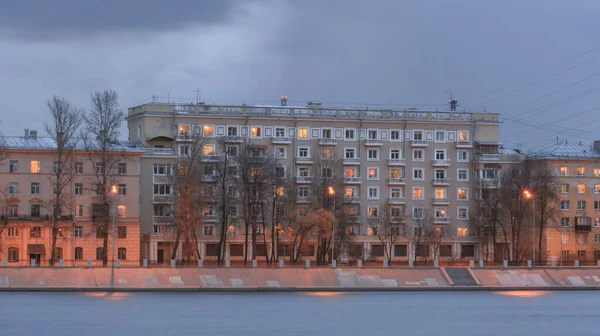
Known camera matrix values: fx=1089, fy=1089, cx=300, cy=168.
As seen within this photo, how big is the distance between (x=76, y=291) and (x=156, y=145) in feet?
131

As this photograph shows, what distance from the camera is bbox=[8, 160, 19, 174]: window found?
114 meters

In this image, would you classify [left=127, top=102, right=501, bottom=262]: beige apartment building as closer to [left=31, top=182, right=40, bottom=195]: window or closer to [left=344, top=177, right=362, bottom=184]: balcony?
[left=344, top=177, right=362, bottom=184]: balcony

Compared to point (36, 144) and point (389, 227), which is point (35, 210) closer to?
point (36, 144)

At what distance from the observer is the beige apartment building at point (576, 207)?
130 meters

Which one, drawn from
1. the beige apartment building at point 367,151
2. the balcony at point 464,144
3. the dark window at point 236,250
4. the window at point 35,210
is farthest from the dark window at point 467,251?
the window at point 35,210

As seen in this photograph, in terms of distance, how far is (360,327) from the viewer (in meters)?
63.8

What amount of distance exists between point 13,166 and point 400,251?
45.7 metres

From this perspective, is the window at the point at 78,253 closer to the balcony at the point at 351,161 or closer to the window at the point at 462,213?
the balcony at the point at 351,161

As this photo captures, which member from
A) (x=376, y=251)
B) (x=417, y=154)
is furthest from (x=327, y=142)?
(x=376, y=251)

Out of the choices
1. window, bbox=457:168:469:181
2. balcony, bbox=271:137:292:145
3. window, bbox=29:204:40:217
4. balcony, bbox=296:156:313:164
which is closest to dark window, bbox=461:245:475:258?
window, bbox=457:168:469:181

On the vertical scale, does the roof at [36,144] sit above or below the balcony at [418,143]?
below

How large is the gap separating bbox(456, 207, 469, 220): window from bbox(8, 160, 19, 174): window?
52.4 metres

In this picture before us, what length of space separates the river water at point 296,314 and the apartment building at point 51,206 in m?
27.8

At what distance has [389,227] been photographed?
126 metres
